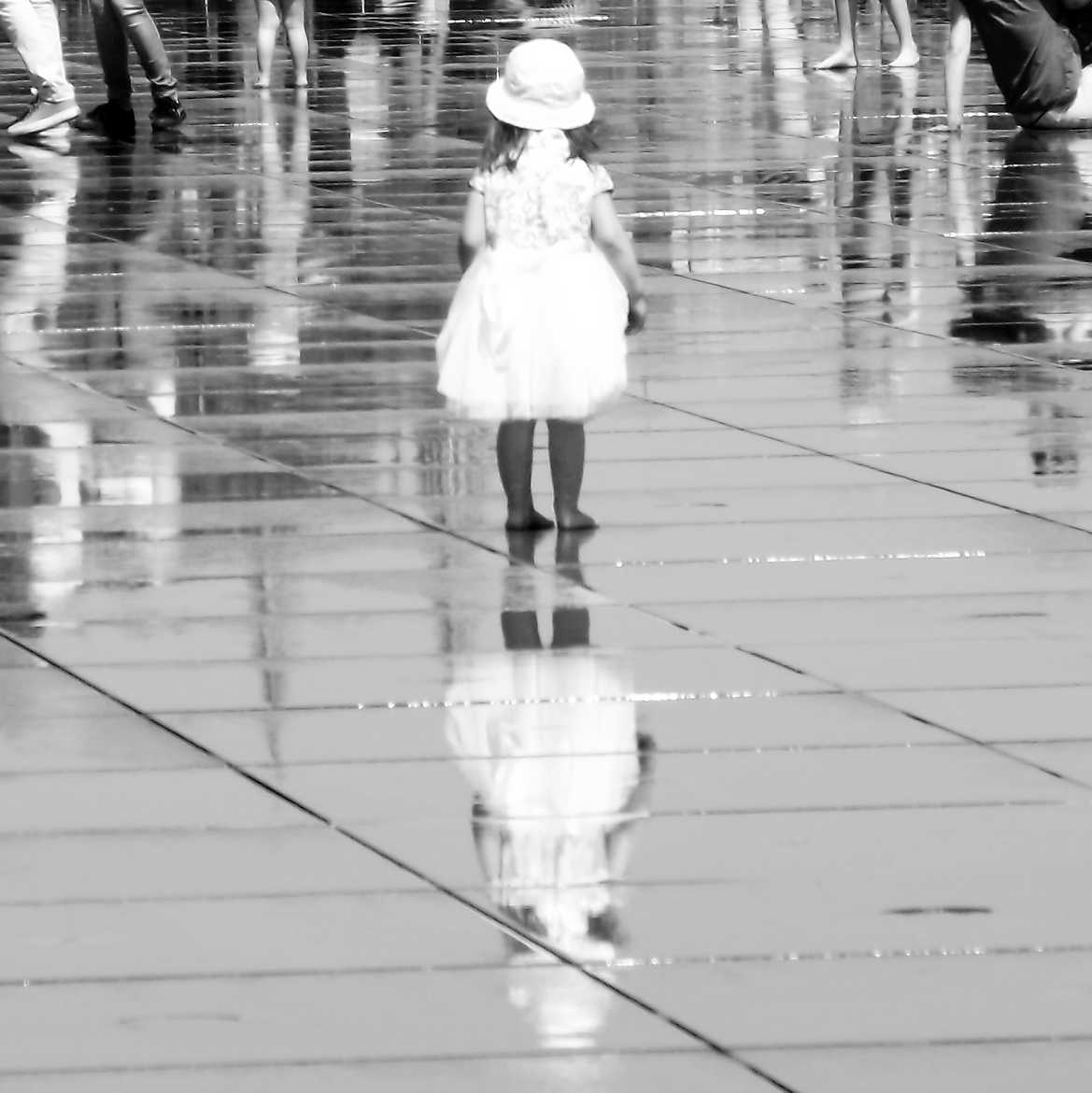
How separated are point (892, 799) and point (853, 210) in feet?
25.1

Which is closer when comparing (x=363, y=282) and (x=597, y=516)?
(x=597, y=516)

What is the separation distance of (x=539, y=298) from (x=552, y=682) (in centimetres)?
145

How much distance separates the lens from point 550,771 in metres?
4.76

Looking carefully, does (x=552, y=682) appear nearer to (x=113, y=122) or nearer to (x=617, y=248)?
(x=617, y=248)

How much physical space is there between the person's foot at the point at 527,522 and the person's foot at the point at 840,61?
461 inches

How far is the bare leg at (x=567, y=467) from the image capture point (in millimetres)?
6527

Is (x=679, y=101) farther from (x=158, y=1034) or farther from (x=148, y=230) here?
(x=158, y=1034)

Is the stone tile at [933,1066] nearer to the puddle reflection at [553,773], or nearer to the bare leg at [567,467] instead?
the puddle reflection at [553,773]

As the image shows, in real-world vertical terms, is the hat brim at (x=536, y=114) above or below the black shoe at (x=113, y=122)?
above

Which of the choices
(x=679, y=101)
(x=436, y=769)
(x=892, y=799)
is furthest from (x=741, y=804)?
(x=679, y=101)

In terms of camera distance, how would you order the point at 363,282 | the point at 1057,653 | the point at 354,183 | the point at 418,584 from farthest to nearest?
the point at 354,183 → the point at 363,282 → the point at 418,584 → the point at 1057,653

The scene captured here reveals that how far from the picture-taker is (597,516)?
6.73 metres

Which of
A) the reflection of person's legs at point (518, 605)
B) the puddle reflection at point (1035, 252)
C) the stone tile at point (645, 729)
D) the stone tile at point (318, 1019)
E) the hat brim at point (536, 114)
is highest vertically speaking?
the hat brim at point (536, 114)

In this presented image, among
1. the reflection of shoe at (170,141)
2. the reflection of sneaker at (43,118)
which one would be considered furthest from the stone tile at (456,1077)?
the reflection of sneaker at (43,118)
